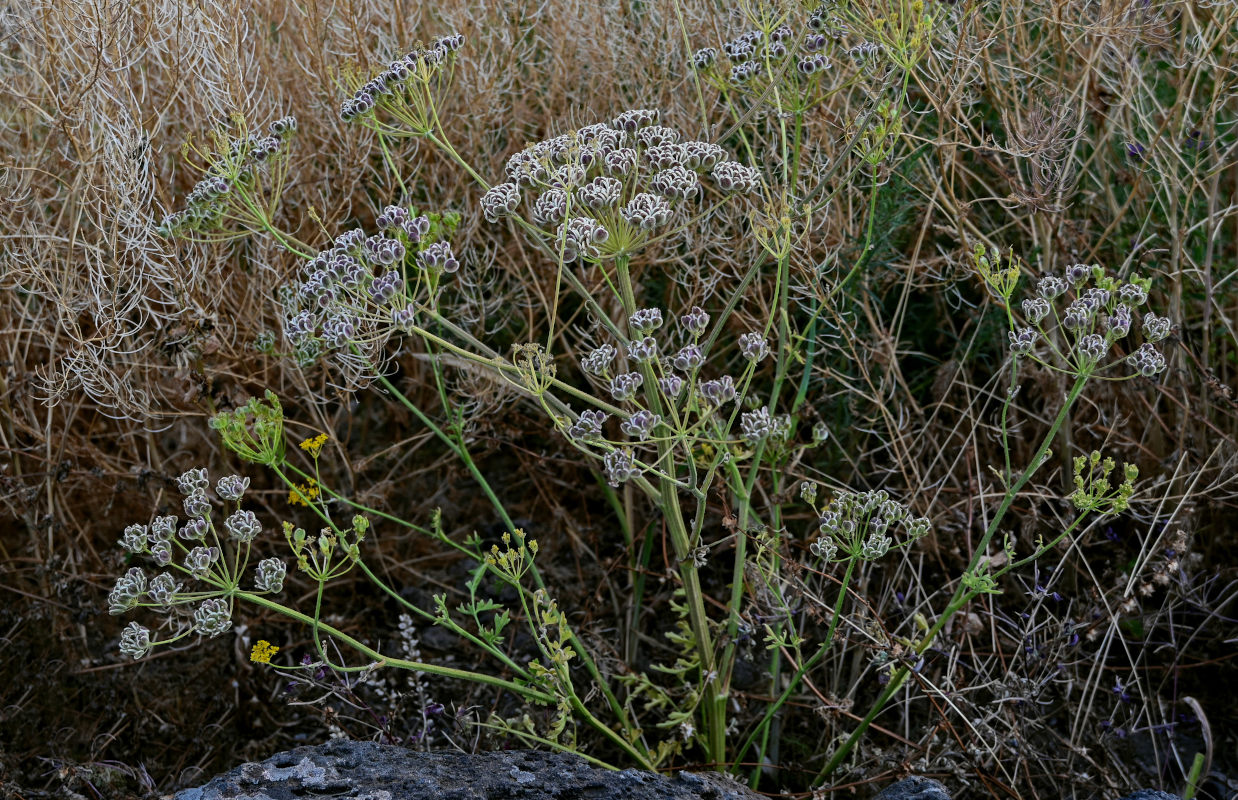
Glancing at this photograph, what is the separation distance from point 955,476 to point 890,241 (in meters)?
0.76

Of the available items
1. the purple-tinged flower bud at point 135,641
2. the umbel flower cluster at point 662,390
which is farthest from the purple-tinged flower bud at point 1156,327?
the purple-tinged flower bud at point 135,641

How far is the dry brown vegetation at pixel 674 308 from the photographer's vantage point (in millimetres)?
2932

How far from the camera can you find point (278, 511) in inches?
144

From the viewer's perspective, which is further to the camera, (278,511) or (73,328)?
(278,511)

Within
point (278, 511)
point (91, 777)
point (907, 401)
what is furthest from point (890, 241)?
point (91, 777)

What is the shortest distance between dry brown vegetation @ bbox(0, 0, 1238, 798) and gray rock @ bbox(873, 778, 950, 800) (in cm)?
30

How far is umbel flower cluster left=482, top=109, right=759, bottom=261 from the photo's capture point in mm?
2250

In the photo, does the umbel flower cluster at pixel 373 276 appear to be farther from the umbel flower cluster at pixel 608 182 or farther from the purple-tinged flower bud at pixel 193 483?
the purple-tinged flower bud at pixel 193 483

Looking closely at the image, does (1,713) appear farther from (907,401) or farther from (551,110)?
(907,401)

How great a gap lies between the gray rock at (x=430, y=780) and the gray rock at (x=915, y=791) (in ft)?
0.07

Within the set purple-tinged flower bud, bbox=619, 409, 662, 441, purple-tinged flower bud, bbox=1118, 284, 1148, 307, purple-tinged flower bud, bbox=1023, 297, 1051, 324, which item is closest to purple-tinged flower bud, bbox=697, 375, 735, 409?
purple-tinged flower bud, bbox=619, 409, 662, 441

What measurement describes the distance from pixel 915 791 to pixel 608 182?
58.8 inches

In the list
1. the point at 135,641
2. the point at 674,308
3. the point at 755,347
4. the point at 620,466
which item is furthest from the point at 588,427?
the point at 674,308

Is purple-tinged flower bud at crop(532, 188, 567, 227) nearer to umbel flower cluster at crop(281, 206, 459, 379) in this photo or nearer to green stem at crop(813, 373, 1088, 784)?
umbel flower cluster at crop(281, 206, 459, 379)
